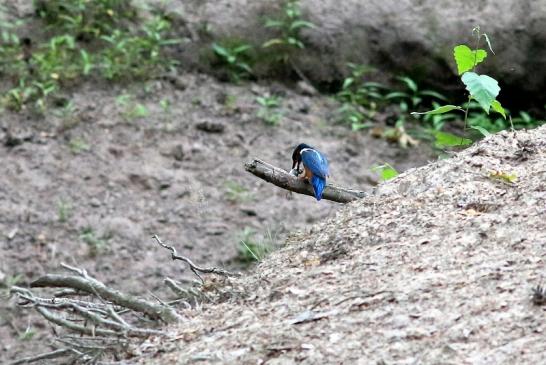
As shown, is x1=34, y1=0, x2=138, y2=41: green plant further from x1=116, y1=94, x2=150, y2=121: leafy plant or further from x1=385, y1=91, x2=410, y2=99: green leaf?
x1=385, y1=91, x2=410, y2=99: green leaf

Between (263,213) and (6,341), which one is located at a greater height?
(263,213)

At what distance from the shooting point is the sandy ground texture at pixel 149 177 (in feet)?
19.2

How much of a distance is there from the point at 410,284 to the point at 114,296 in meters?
1.02

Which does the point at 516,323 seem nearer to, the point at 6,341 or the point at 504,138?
the point at 504,138

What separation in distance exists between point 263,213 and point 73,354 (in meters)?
3.26

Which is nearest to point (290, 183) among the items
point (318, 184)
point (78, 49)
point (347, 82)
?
point (318, 184)

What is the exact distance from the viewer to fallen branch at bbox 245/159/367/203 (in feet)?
11.0

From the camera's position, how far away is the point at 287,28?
290 inches

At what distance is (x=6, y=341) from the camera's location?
209 inches

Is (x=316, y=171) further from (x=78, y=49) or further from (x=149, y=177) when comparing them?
(x=78, y=49)

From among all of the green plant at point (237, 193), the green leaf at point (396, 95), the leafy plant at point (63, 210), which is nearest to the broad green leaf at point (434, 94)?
the green leaf at point (396, 95)

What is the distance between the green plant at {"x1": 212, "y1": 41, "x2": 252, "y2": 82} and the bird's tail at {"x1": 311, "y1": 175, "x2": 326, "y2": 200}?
374cm

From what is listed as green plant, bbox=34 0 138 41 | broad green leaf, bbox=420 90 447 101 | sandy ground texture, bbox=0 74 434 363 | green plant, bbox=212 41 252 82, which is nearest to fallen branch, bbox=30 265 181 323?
sandy ground texture, bbox=0 74 434 363

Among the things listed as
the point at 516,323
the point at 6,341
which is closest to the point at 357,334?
the point at 516,323
